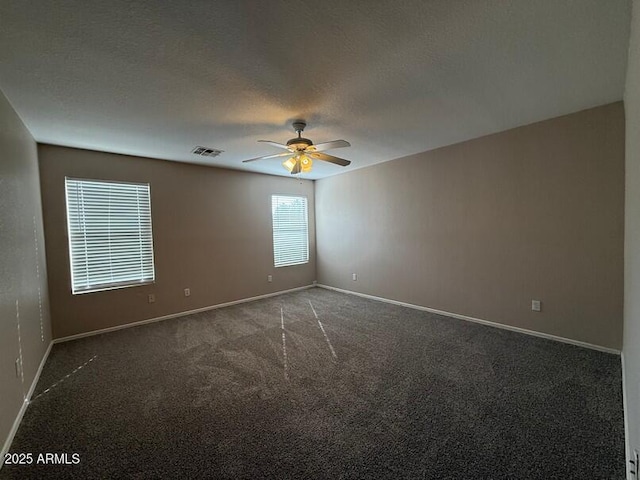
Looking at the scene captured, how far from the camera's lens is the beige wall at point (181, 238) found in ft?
11.3

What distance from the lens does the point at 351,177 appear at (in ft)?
17.4

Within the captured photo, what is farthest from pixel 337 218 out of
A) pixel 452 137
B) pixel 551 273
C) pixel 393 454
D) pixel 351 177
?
pixel 393 454

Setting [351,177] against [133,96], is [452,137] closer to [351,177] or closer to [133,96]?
[351,177]

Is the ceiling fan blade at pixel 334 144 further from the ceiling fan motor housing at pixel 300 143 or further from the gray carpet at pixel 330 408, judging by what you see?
the gray carpet at pixel 330 408

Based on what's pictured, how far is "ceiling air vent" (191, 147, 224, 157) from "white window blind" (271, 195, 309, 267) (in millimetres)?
1696

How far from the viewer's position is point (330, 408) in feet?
6.70

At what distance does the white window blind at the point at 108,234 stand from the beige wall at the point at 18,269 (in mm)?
432

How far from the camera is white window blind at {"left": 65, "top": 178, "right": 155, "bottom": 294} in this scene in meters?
3.55

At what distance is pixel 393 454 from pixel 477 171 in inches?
133

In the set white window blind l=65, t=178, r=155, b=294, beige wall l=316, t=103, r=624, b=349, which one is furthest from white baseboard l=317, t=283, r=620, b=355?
white window blind l=65, t=178, r=155, b=294

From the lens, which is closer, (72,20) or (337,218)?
(72,20)

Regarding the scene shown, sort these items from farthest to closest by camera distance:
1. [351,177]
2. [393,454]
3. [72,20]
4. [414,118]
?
[351,177], [414,118], [393,454], [72,20]

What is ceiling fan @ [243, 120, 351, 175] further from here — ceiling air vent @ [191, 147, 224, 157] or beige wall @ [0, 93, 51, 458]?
beige wall @ [0, 93, 51, 458]

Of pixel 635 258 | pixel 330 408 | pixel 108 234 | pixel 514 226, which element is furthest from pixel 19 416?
pixel 514 226
